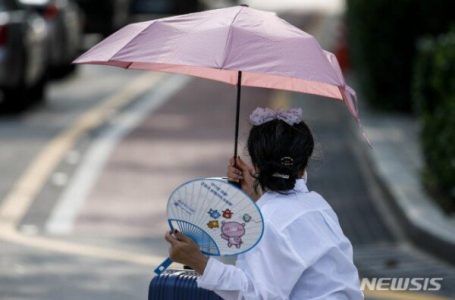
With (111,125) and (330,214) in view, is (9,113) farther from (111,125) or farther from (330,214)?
(330,214)

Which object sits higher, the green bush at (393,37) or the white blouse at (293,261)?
the white blouse at (293,261)

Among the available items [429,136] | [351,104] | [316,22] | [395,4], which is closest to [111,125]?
[395,4]

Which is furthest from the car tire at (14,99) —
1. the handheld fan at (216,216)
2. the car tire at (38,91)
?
the handheld fan at (216,216)

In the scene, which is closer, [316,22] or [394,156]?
[394,156]

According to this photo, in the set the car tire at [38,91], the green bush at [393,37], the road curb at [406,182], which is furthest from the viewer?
the car tire at [38,91]

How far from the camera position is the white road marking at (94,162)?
11.9m

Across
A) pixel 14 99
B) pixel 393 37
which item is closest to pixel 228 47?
pixel 393 37

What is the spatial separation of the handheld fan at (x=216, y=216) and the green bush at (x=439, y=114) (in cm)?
683

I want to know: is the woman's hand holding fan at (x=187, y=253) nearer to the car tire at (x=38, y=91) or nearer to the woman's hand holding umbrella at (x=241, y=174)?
the woman's hand holding umbrella at (x=241, y=174)

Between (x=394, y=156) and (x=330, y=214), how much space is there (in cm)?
1013

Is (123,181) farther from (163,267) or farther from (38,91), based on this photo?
(163,267)

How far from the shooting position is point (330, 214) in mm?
4375

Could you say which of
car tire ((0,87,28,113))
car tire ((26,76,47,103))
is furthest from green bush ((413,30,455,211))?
→ car tire ((26,76,47,103))

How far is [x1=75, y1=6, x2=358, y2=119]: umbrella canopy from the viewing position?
4.69 m
